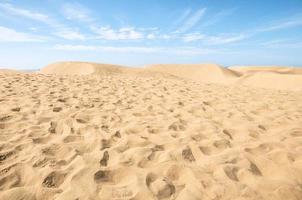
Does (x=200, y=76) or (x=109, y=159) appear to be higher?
(x=109, y=159)

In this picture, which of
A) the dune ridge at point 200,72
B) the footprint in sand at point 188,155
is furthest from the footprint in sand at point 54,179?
the dune ridge at point 200,72

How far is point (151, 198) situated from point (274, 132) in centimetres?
230

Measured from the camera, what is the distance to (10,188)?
7.09 ft

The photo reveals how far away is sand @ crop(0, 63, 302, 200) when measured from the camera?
2168mm

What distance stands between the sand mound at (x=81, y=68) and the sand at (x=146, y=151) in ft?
31.7

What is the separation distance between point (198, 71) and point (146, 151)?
16.7 metres

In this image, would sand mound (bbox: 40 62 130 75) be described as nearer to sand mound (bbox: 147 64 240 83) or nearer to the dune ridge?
the dune ridge

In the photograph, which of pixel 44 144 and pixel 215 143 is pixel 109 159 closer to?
pixel 44 144

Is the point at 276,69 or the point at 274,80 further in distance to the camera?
the point at 276,69

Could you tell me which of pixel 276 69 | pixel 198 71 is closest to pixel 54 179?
pixel 198 71

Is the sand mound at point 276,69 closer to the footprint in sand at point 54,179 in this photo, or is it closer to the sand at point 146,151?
the sand at point 146,151

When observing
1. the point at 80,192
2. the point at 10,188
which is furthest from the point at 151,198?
the point at 10,188

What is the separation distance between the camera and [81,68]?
645 inches

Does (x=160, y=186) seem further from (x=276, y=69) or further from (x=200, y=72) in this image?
(x=276, y=69)
